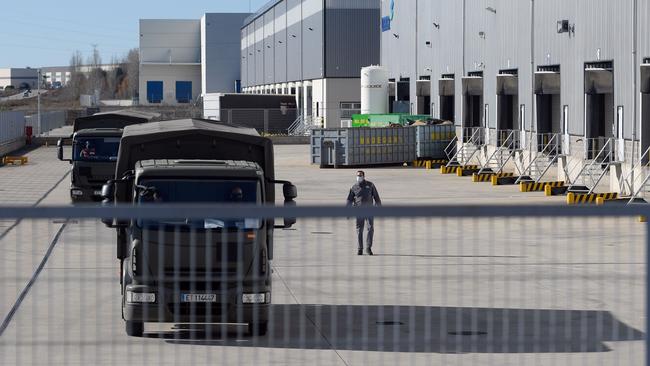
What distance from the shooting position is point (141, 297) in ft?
22.0

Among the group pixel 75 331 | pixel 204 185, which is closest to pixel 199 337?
pixel 75 331

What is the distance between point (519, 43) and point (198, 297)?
140ft

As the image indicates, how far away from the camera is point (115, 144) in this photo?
32.3m

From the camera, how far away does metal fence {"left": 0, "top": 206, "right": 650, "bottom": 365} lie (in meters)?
5.68

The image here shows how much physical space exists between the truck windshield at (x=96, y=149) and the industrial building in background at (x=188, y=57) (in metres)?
108

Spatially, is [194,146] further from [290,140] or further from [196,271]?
[290,140]

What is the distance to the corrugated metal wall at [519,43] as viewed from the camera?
35688 mm

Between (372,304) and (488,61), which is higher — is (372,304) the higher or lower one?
the lower one

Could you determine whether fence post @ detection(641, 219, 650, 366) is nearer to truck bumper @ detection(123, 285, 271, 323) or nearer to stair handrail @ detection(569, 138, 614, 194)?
truck bumper @ detection(123, 285, 271, 323)

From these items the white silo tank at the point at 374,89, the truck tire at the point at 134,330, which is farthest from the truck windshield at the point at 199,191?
the white silo tank at the point at 374,89

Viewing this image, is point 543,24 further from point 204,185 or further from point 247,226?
point 247,226

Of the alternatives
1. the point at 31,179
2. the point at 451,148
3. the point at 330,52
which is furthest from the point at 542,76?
the point at 330,52

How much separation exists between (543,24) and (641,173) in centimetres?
1210

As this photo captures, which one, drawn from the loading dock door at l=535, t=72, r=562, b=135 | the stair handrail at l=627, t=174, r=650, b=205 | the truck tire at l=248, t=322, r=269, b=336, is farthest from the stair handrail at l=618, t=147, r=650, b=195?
the truck tire at l=248, t=322, r=269, b=336
